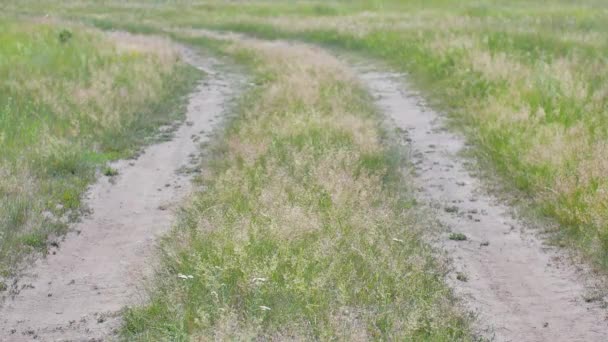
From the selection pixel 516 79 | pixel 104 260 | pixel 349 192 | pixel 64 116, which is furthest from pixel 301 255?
pixel 516 79

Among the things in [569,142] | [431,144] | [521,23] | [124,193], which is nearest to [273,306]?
[124,193]

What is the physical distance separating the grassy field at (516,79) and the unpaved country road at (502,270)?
19.0 inches

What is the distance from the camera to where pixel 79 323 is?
7.17m

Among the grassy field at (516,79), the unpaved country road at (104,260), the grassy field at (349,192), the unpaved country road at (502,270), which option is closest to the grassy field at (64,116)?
the grassy field at (349,192)

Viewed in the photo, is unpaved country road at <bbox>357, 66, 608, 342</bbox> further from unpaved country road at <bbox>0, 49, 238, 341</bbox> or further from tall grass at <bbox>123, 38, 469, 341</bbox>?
unpaved country road at <bbox>0, 49, 238, 341</bbox>

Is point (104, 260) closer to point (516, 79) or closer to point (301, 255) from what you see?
point (301, 255)

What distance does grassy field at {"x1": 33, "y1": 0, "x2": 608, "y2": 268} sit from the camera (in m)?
9.86

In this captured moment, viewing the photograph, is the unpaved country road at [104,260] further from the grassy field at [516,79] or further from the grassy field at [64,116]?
the grassy field at [516,79]

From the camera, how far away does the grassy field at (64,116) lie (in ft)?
32.4

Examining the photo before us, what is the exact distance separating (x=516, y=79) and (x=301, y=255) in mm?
10951

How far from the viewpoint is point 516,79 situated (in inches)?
668

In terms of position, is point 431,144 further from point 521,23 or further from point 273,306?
point 521,23

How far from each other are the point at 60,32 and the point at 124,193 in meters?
17.5

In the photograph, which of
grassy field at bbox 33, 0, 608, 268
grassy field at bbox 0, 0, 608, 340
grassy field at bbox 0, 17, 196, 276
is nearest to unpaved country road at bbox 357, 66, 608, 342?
grassy field at bbox 0, 0, 608, 340
